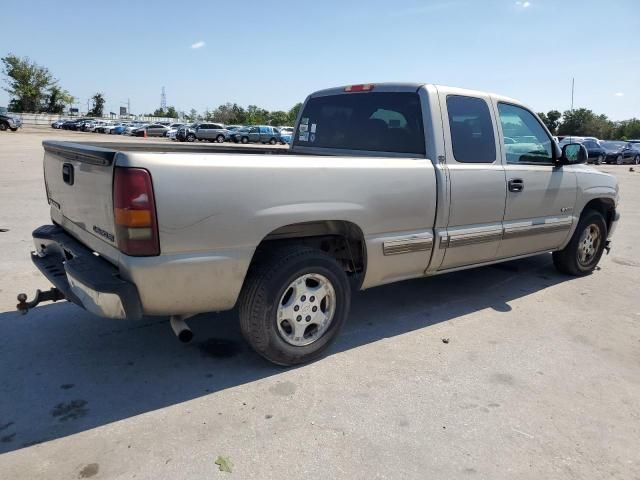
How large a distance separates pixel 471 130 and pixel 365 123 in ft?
2.95

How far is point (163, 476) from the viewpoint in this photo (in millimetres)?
2330

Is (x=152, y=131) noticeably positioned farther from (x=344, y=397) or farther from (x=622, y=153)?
(x=344, y=397)

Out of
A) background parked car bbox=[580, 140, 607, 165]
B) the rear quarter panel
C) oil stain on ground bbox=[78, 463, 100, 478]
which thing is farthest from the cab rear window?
background parked car bbox=[580, 140, 607, 165]

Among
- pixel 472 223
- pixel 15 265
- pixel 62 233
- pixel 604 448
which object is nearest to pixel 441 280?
pixel 472 223

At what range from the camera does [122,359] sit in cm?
344

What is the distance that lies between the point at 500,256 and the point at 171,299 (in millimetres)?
3108

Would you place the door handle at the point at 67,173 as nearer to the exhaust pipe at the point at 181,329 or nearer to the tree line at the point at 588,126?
the exhaust pipe at the point at 181,329

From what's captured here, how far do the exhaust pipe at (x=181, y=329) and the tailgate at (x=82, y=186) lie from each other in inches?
23.7

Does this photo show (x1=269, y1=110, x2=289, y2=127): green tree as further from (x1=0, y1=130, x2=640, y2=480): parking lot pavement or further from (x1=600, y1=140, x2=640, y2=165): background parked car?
(x1=0, y1=130, x2=640, y2=480): parking lot pavement

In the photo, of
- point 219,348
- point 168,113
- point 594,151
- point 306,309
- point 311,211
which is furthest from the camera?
point 168,113

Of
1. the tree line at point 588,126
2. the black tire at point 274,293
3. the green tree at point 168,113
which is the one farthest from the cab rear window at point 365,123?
the green tree at point 168,113

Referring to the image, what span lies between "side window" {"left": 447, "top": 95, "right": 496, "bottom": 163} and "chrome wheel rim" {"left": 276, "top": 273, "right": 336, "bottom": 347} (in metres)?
1.57

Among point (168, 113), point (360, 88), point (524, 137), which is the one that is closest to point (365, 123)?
point (360, 88)

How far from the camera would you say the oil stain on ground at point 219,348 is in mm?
3578
